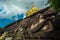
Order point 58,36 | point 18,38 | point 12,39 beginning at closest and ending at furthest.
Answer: point 58,36
point 18,38
point 12,39

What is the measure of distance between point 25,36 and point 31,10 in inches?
1590

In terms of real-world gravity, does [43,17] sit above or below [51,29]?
above

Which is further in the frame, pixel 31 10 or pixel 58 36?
pixel 31 10

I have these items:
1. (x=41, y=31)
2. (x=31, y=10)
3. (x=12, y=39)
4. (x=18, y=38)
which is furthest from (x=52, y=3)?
(x=31, y=10)

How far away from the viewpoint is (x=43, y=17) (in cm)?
2889

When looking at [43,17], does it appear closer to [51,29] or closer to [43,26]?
[43,26]

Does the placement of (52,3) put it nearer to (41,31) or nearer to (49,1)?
(49,1)

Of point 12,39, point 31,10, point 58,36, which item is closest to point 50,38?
point 58,36

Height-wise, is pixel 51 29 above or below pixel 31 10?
below

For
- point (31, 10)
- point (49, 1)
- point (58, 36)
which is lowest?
point (58, 36)

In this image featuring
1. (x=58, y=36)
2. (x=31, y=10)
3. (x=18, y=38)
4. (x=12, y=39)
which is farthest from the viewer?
(x=31, y=10)

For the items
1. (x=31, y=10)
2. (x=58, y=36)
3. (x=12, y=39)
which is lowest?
(x=58, y=36)

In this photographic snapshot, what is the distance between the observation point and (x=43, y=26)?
84.7ft

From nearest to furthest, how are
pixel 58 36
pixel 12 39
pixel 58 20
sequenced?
pixel 58 36
pixel 58 20
pixel 12 39
